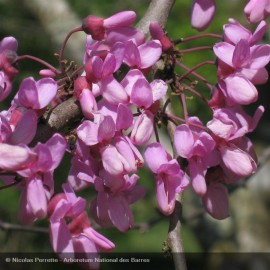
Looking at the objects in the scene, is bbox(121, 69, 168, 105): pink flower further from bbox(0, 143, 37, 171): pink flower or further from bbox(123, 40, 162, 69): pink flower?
bbox(0, 143, 37, 171): pink flower

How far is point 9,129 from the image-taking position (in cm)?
114

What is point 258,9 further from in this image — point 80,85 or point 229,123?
point 80,85

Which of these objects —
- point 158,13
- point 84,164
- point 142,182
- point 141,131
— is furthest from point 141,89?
point 142,182

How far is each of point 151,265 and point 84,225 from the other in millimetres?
3383

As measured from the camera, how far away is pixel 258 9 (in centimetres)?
137

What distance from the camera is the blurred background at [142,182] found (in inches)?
127

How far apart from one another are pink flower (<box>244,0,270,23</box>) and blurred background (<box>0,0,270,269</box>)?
1256 mm

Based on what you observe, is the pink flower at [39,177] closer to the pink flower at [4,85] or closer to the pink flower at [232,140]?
the pink flower at [4,85]

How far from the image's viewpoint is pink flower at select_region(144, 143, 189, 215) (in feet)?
4.02

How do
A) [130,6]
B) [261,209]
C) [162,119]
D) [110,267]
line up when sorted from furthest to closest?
1. [261,209]
2. [110,267]
3. [130,6]
4. [162,119]

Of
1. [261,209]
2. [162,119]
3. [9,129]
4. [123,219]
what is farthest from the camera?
[261,209]

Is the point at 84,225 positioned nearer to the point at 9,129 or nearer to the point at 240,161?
the point at 9,129

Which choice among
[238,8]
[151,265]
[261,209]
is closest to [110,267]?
[151,265]

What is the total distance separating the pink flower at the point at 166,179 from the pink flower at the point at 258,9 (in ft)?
1.23
